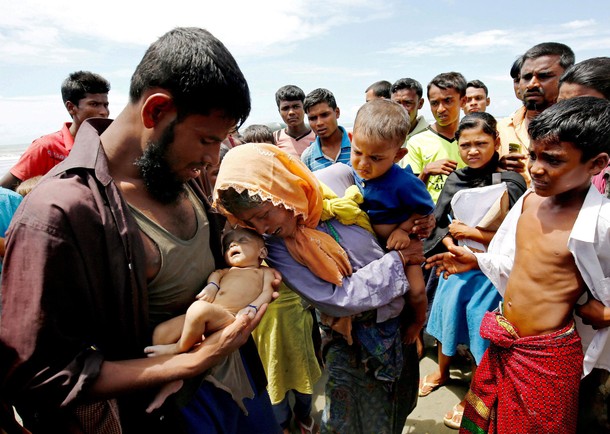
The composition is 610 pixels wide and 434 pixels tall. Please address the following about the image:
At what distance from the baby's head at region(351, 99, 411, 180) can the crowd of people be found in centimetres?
1

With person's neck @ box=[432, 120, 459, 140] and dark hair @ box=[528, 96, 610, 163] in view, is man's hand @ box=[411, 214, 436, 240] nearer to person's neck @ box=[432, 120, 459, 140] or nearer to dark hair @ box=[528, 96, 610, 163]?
dark hair @ box=[528, 96, 610, 163]

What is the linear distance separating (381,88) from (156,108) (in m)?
6.06

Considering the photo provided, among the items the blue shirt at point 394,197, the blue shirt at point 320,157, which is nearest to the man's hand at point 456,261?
the blue shirt at point 394,197

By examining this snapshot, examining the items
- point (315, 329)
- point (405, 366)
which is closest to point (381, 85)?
point (315, 329)

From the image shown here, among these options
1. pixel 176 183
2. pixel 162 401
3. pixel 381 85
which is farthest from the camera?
pixel 381 85

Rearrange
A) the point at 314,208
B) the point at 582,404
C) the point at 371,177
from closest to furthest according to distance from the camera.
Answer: the point at 314,208, the point at 371,177, the point at 582,404

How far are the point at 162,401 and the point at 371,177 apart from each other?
1398mm

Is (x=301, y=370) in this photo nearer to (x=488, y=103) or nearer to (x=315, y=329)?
(x=315, y=329)

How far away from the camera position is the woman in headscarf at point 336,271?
165 centimetres

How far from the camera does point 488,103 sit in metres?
6.89

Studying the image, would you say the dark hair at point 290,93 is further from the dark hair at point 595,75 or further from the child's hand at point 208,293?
the child's hand at point 208,293

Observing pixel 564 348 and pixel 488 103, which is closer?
pixel 564 348

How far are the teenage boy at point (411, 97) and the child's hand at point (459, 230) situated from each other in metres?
2.59

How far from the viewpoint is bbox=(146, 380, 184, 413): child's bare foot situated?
129 centimetres
